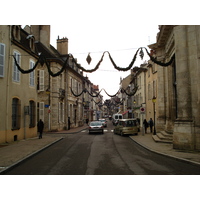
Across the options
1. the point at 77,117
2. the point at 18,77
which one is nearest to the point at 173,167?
the point at 18,77

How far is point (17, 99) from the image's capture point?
579 inches

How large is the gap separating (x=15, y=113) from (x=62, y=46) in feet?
60.1

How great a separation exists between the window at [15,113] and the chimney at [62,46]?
17.1m

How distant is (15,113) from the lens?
14.6 m

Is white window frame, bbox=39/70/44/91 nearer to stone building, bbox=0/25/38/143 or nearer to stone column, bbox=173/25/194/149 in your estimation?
stone building, bbox=0/25/38/143

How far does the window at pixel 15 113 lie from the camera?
14.3m

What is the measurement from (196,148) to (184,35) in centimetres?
594

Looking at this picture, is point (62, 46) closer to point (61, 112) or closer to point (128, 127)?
point (61, 112)

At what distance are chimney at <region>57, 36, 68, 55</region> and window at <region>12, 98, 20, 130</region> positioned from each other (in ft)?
56.3

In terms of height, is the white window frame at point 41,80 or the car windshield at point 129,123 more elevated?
the white window frame at point 41,80

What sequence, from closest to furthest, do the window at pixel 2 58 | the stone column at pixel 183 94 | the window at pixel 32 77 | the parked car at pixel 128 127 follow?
the stone column at pixel 183 94
the window at pixel 2 58
the window at pixel 32 77
the parked car at pixel 128 127

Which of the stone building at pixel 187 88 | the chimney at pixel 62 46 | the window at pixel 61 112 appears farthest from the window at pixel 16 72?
the chimney at pixel 62 46

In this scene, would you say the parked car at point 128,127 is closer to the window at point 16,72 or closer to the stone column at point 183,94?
the stone column at point 183,94
